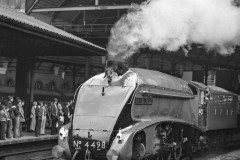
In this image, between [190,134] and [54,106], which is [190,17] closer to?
[190,134]

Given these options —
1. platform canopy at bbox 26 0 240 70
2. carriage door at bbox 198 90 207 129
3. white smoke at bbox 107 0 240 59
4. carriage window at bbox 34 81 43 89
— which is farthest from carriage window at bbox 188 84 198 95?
carriage window at bbox 34 81 43 89

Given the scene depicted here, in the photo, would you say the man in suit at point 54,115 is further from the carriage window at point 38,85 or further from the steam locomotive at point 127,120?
the carriage window at point 38,85

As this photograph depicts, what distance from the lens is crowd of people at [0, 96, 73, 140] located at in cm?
1315

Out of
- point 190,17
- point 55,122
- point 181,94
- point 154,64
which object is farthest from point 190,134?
point 154,64

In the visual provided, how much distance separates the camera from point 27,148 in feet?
43.4

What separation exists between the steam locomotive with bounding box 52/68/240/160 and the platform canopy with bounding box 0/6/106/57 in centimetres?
419

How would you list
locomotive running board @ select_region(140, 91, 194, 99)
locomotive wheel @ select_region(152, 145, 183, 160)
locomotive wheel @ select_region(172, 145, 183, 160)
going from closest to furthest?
1. locomotive running board @ select_region(140, 91, 194, 99)
2. locomotive wheel @ select_region(152, 145, 183, 160)
3. locomotive wheel @ select_region(172, 145, 183, 160)

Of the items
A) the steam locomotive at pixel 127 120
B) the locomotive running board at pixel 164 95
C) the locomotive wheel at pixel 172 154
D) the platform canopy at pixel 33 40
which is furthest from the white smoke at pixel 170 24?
the locomotive wheel at pixel 172 154

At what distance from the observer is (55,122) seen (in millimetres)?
15586

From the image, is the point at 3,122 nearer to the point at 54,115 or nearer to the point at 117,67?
the point at 54,115

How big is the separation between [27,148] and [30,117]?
7.83 ft

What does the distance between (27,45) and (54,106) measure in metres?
3.37

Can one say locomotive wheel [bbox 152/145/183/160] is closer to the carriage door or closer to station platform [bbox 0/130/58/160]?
the carriage door

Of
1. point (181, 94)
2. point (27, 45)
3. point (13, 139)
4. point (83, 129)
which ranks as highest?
point (27, 45)
